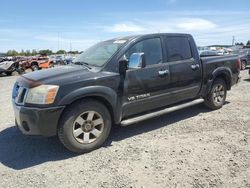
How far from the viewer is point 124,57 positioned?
489 centimetres

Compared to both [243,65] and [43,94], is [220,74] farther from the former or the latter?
[243,65]

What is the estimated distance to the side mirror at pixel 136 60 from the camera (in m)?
4.62

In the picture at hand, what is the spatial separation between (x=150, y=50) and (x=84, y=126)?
77.3 inches

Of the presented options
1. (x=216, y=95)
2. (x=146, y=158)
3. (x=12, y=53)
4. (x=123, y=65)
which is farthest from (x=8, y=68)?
(x=12, y=53)

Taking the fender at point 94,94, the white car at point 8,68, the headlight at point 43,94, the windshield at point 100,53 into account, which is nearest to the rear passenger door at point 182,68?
the windshield at point 100,53

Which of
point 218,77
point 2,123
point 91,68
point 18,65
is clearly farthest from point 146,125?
point 18,65

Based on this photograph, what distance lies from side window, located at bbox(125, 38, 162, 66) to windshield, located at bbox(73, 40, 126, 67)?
9.8 inches

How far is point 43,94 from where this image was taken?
404 cm

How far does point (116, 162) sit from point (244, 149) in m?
2.01

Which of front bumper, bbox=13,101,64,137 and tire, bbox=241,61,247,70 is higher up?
tire, bbox=241,61,247,70

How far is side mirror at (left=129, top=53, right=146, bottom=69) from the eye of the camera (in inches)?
182

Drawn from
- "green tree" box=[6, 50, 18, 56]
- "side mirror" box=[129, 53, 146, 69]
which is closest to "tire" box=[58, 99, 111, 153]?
"side mirror" box=[129, 53, 146, 69]

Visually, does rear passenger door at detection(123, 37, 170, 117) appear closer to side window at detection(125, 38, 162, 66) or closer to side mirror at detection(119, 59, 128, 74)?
side window at detection(125, 38, 162, 66)

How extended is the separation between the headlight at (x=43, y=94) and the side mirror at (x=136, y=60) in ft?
4.39
